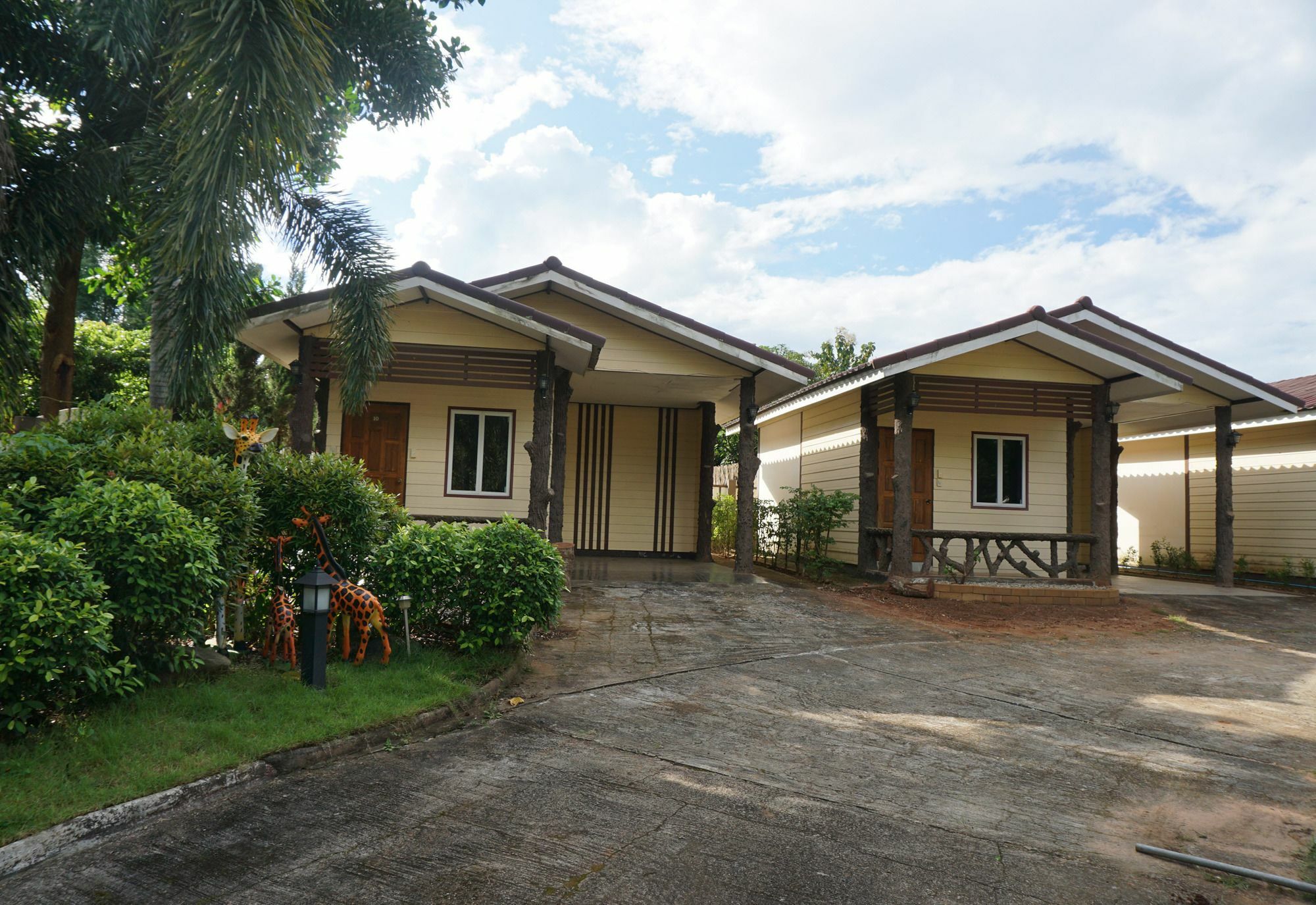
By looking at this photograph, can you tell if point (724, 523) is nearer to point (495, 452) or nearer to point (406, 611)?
point (495, 452)

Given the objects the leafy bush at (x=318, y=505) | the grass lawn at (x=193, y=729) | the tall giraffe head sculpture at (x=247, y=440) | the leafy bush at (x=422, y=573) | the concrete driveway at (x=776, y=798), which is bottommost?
the concrete driveway at (x=776, y=798)

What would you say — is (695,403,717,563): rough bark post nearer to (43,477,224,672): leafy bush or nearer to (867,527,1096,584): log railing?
(867,527,1096,584): log railing

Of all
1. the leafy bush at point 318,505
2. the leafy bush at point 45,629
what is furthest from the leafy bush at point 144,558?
the leafy bush at point 318,505

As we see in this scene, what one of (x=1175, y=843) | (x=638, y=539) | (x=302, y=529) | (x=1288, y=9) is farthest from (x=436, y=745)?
(x=638, y=539)

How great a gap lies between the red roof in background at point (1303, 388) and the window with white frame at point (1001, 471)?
14.7 ft

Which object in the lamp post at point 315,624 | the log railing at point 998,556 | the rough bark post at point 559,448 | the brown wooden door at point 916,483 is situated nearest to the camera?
the lamp post at point 315,624

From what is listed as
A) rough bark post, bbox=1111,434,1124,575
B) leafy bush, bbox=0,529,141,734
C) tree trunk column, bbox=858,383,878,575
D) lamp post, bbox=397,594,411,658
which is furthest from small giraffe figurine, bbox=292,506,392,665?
rough bark post, bbox=1111,434,1124,575

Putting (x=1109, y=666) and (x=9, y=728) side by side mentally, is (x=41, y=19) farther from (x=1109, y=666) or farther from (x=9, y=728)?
(x=1109, y=666)

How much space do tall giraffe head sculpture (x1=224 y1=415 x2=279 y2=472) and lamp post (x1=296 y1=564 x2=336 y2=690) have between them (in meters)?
1.56

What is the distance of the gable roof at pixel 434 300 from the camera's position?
10.7 metres

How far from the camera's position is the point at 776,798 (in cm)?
435

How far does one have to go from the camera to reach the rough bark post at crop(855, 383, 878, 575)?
14508mm

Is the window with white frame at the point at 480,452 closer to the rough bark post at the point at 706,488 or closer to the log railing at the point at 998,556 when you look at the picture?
the rough bark post at the point at 706,488

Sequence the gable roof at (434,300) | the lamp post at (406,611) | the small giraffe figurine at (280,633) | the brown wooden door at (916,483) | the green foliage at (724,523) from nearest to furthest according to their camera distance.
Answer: the small giraffe figurine at (280,633), the lamp post at (406,611), the gable roof at (434,300), the brown wooden door at (916,483), the green foliage at (724,523)
